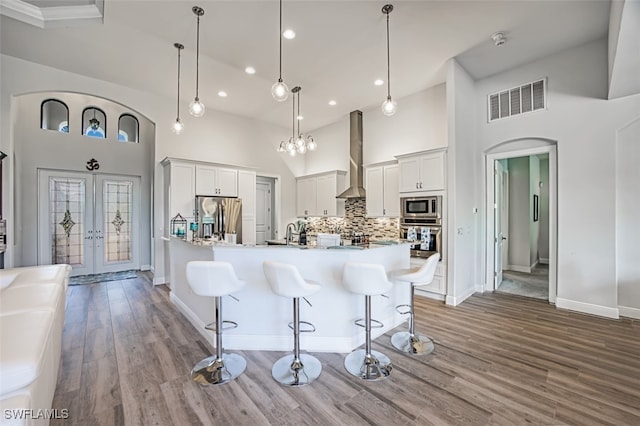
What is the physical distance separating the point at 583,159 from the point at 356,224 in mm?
4016

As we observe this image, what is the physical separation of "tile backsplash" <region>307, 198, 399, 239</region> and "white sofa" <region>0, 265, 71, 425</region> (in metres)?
4.98

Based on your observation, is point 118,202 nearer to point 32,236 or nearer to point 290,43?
point 32,236

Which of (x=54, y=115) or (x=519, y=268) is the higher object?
(x=54, y=115)

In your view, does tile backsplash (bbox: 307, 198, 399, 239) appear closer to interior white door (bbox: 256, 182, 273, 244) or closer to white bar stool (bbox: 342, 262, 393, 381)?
interior white door (bbox: 256, 182, 273, 244)

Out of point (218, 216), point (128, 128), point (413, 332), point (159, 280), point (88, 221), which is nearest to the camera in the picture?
point (413, 332)

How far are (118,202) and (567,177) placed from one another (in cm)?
888

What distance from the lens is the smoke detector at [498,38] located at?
3.58 metres

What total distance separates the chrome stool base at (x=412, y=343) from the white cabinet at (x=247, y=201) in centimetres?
410

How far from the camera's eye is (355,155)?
627 cm

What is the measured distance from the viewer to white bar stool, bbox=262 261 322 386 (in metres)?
2.34

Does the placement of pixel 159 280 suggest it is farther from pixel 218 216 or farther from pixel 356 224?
pixel 356 224

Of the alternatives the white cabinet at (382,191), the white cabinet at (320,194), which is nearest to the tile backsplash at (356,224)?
the white cabinet at (320,194)

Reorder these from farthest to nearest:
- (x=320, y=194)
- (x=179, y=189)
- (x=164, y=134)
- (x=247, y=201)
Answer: (x=320, y=194) < (x=247, y=201) < (x=164, y=134) < (x=179, y=189)

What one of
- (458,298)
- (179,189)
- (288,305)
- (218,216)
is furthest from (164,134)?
(458,298)
